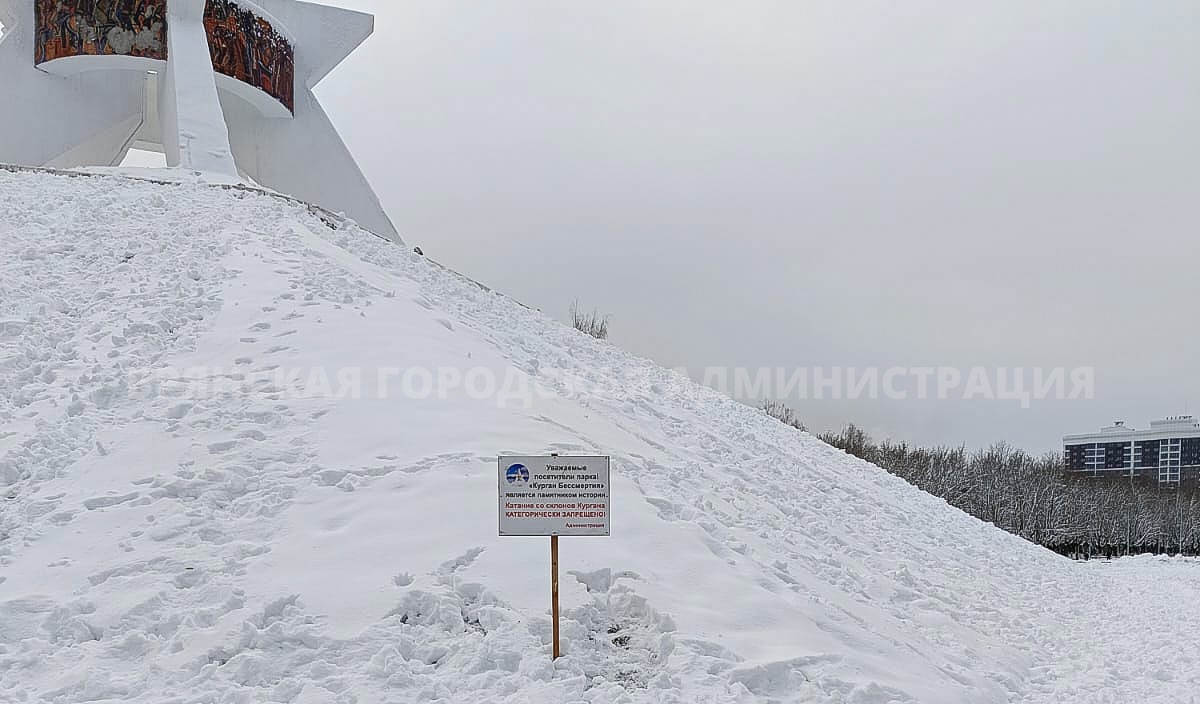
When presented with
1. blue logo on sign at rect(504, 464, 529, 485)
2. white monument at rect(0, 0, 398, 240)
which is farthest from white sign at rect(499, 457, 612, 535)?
white monument at rect(0, 0, 398, 240)

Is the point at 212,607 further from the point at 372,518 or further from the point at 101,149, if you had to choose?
the point at 101,149

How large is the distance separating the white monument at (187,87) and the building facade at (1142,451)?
56301mm

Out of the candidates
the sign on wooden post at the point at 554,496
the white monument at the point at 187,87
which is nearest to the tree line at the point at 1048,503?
the white monument at the point at 187,87

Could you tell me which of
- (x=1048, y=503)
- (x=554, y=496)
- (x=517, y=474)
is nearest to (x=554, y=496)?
(x=554, y=496)

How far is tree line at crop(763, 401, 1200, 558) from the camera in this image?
35.2m

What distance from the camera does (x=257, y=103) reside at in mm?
24000

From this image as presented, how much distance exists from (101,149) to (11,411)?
21.4m

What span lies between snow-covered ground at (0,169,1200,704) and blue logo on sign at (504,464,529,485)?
0.67 meters

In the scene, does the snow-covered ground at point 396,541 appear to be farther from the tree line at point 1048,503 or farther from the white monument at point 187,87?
the tree line at point 1048,503

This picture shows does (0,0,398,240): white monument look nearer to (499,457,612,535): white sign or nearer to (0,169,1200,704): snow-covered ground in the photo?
(0,169,1200,704): snow-covered ground

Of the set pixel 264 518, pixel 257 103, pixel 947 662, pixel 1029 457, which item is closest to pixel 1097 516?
pixel 1029 457

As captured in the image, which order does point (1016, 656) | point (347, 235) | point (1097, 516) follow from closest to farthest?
point (1016, 656) → point (347, 235) → point (1097, 516)

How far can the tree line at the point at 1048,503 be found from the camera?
3525cm

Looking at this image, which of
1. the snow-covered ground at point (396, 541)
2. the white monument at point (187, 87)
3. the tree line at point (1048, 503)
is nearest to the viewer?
the snow-covered ground at point (396, 541)
